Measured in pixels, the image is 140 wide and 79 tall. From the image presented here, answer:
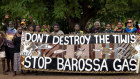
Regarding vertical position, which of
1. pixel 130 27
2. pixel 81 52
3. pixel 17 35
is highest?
pixel 130 27

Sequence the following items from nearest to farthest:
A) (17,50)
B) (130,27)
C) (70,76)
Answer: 1. (70,76)
2. (17,50)
3. (130,27)

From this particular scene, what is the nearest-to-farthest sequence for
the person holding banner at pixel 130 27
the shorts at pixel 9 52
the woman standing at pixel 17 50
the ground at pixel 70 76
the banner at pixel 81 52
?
the ground at pixel 70 76, the banner at pixel 81 52, the woman standing at pixel 17 50, the person holding banner at pixel 130 27, the shorts at pixel 9 52

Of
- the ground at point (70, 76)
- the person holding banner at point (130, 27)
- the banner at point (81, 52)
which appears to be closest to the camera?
the ground at point (70, 76)

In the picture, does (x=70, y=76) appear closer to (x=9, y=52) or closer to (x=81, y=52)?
(x=81, y=52)

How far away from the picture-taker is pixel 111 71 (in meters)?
7.99

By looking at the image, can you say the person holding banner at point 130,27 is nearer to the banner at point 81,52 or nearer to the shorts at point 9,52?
the banner at point 81,52

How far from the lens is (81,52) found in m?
8.07

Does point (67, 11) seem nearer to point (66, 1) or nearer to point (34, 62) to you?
point (66, 1)

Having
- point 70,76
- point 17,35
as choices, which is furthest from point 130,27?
point 17,35

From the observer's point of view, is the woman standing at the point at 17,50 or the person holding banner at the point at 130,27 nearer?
the woman standing at the point at 17,50

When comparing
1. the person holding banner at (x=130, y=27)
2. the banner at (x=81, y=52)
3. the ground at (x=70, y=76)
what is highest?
the person holding banner at (x=130, y=27)

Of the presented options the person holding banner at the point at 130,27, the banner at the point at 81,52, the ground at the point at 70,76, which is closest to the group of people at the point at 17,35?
the person holding banner at the point at 130,27

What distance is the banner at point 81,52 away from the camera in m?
8.00

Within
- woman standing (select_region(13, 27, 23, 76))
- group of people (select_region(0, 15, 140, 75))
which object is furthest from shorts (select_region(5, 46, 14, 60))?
woman standing (select_region(13, 27, 23, 76))
